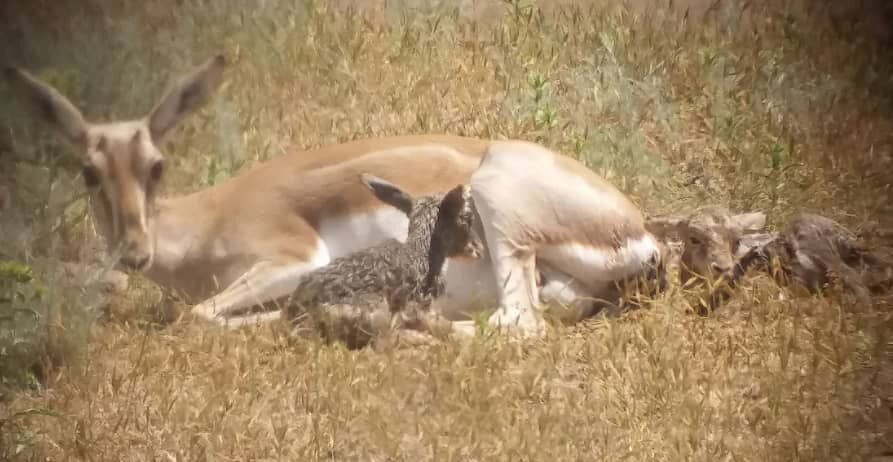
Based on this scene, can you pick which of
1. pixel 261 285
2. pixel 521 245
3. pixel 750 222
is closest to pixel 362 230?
pixel 261 285

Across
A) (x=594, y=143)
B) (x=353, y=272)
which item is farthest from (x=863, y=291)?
(x=353, y=272)

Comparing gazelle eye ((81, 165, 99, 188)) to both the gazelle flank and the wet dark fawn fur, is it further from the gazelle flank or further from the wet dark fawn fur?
the wet dark fawn fur

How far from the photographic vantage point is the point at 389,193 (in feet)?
12.5

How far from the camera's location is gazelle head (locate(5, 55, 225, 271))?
3.52 meters

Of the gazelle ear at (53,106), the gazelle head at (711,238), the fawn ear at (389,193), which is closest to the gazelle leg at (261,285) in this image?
the fawn ear at (389,193)

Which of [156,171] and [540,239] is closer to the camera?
[156,171]

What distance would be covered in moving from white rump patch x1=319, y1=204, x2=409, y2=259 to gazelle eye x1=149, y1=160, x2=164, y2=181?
564 millimetres

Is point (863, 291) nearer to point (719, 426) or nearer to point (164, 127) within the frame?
point (719, 426)

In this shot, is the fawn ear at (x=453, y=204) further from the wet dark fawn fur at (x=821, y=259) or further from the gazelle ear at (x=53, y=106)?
the gazelle ear at (x=53, y=106)

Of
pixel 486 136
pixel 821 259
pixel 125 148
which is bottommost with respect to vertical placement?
pixel 486 136

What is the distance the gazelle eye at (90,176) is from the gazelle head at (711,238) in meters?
1.50

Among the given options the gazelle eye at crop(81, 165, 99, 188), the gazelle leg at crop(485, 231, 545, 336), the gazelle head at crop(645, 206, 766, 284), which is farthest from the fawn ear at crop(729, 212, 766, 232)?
the gazelle eye at crop(81, 165, 99, 188)

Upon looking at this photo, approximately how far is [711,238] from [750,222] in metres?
0.11

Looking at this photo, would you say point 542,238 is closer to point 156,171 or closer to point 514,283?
Result: point 514,283
